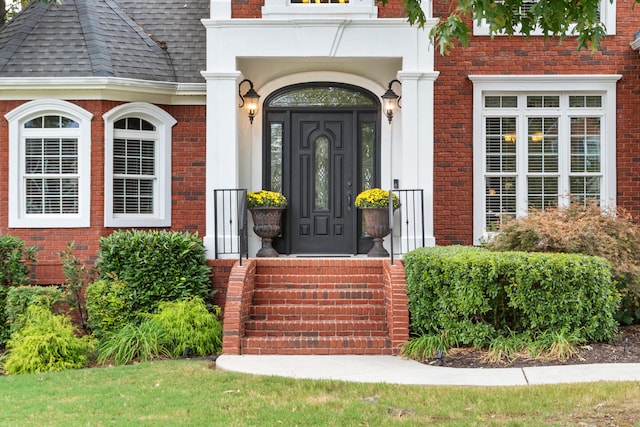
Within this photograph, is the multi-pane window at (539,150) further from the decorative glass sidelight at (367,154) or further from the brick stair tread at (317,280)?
the brick stair tread at (317,280)

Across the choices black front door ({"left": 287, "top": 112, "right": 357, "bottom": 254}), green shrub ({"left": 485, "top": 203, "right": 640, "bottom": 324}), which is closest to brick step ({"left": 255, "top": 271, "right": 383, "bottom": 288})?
black front door ({"left": 287, "top": 112, "right": 357, "bottom": 254})

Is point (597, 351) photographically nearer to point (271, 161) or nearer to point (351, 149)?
point (351, 149)

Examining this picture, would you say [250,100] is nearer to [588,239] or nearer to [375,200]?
[375,200]

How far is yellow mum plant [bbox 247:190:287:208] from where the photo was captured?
35.4 ft

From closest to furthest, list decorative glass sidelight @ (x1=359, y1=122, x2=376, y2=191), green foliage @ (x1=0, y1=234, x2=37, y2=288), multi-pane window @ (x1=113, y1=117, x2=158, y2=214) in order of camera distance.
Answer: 1. green foliage @ (x1=0, y1=234, x2=37, y2=288)
2. multi-pane window @ (x1=113, y1=117, x2=158, y2=214)
3. decorative glass sidelight @ (x1=359, y1=122, x2=376, y2=191)

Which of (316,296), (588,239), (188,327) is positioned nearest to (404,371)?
(316,296)

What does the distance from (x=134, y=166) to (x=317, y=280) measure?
3.69 meters

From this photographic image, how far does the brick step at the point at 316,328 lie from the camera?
896cm

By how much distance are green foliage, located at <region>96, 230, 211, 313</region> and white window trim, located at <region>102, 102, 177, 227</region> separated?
1251mm

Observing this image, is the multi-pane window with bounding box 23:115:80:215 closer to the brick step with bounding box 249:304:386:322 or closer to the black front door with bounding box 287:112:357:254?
the black front door with bounding box 287:112:357:254

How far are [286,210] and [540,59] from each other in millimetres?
4813

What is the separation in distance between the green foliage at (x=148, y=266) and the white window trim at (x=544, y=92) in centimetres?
475

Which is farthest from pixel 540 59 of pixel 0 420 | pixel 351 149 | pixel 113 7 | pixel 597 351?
pixel 0 420

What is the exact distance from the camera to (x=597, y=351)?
788 centimetres
